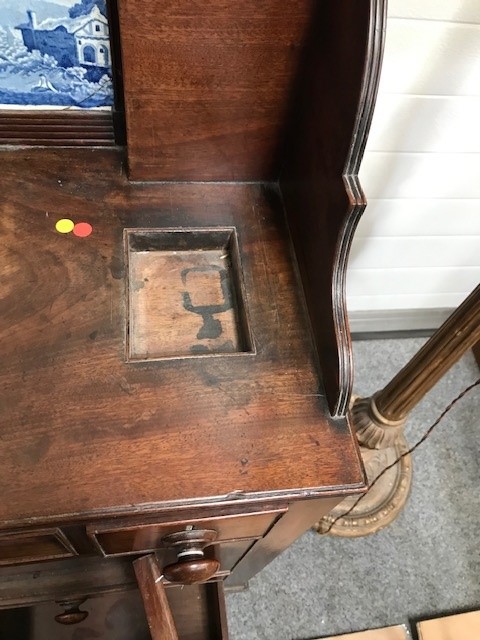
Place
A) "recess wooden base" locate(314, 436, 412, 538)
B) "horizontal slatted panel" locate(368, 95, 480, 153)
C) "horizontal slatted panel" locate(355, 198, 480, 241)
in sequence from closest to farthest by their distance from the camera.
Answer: "horizontal slatted panel" locate(368, 95, 480, 153), "horizontal slatted panel" locate(355, 198, 480, 241), "recess wooden base" locate(314, 436, 412, 538)

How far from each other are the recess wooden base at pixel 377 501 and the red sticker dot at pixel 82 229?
80 cm

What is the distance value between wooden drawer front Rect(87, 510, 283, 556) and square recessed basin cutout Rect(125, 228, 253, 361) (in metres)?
0.17

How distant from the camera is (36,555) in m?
0.66

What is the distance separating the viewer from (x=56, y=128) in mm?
693

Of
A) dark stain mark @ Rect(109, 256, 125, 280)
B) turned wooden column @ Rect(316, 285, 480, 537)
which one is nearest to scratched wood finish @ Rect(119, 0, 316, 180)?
dark stain mark @ Rect(109, 256, 125, 280)

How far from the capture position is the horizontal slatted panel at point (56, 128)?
0.68 m

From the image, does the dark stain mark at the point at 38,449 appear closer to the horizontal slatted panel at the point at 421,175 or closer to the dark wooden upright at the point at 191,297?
the dark wooden upright at the point at 191,297

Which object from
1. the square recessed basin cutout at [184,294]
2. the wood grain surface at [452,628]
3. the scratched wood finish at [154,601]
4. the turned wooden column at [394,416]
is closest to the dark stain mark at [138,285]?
the square recessed basin cutout at [184,294]

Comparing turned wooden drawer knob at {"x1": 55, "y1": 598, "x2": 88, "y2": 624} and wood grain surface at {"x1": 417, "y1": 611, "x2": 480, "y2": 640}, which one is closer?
turned wooden drawer knob at {"x1": 55, "y1": 598, "x2": 88, "y2": 624}

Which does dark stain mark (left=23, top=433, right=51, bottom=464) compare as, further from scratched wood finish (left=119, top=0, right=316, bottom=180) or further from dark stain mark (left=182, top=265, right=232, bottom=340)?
scratched wood finish (left=119, top=0, right=316, bottom=180)

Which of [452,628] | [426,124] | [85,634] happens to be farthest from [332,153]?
[452,628]

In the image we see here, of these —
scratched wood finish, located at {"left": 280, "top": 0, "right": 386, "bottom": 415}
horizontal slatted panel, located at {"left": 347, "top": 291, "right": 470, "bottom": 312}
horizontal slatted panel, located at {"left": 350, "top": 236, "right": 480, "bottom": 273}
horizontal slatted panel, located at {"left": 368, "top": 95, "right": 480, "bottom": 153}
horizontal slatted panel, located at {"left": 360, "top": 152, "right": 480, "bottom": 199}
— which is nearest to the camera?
scratched wood finish, located at {"left": 280, "top": 0, "right": 386, "bottom": 415}

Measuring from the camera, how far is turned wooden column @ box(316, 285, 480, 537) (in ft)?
2.63

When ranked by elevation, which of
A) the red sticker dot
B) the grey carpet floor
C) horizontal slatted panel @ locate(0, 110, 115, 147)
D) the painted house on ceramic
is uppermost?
the painted house on ceramic
